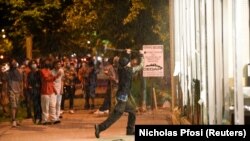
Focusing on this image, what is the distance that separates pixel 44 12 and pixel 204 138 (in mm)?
18760

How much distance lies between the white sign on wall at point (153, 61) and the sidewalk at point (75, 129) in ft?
4.74

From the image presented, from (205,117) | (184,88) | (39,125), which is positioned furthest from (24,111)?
(205,117)

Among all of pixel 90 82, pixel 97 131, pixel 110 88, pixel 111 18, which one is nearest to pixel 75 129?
pixel 97 131

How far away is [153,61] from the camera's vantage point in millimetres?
17766

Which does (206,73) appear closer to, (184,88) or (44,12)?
(184,88)

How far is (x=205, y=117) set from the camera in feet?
37.7

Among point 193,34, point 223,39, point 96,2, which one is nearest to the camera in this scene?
point 223,39

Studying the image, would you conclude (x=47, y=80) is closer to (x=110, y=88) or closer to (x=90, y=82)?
(x=110, y=88)

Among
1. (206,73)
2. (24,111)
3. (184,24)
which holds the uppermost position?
(184,24)

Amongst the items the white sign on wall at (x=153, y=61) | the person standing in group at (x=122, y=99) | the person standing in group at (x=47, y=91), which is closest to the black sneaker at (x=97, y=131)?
the person standing in group at (x=122, y=99)

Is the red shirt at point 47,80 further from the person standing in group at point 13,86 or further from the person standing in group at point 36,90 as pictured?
the person standing in group at point 13,86

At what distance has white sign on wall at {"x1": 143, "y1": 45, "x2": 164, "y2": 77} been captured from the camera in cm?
1769

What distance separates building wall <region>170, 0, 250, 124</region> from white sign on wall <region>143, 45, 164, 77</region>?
97.2 inches

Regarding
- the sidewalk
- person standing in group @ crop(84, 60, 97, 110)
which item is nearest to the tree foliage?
person standing in group @ crop(84, 60, 97, 110)
